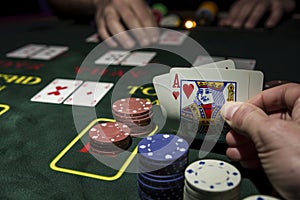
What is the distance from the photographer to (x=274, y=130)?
3.07ft

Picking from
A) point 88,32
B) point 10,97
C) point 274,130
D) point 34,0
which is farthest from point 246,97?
point 34,0

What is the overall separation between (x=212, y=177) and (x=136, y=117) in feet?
1.55

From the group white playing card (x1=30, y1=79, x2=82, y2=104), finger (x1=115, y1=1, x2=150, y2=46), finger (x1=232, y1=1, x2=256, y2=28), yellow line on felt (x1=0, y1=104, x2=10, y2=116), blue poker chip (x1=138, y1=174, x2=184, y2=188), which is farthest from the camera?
finger (x1=232, y1=1, x2=256, y2=28)

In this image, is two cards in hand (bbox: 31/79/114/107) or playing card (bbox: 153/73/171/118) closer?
playing card (bbox: 153/73/171/118)

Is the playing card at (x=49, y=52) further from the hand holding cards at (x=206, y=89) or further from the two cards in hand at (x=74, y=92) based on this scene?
the hand holding cards at (x=206, y=89)

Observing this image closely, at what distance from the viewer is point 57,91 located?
175 centimetres

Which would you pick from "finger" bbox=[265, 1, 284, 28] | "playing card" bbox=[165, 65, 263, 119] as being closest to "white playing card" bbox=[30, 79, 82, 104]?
"playing card" bbox=[165, 65, 263, 119]

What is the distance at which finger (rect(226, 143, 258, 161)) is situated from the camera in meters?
1.13

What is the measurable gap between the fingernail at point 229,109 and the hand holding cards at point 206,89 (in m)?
0.04

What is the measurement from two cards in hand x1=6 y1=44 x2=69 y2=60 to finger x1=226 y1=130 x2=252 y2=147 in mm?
1411

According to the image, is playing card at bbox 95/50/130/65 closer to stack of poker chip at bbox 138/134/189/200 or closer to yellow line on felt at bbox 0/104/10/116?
yellow line on felt at bbox 0/104/10/116

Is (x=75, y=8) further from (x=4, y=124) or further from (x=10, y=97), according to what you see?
(x=4, y=124)

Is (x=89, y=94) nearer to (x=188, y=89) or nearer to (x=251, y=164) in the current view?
(x=188, y=89)

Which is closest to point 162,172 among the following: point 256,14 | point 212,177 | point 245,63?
point 212,177
